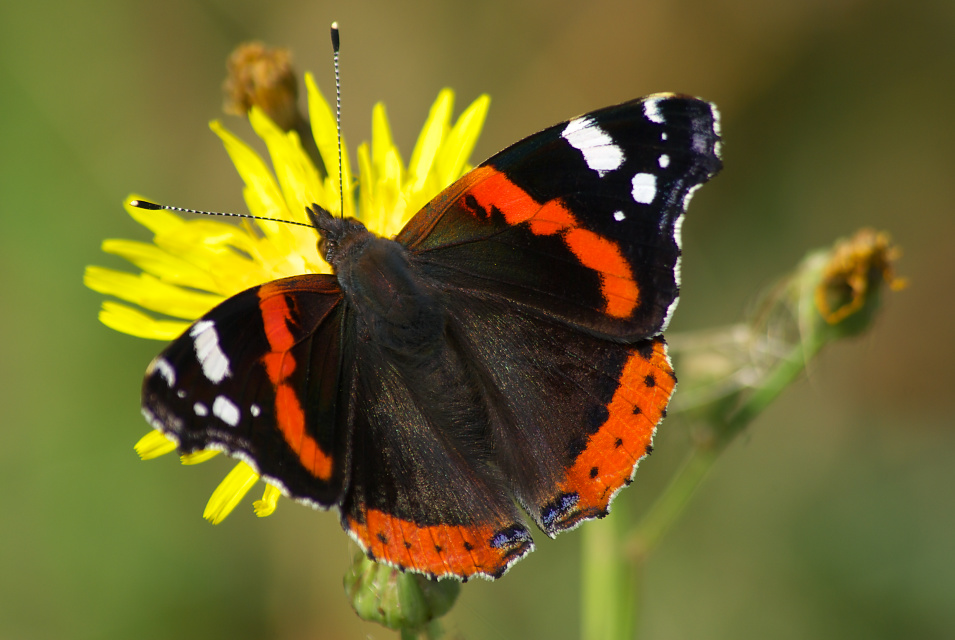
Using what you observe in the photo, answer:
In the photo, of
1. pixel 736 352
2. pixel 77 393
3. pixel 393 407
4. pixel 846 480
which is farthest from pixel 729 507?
pixel 77 393

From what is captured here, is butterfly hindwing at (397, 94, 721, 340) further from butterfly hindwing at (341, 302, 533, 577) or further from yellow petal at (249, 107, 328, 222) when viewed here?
yellow petal at (249, 107, 328, 222)

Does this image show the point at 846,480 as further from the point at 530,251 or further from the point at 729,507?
the point at 530,251

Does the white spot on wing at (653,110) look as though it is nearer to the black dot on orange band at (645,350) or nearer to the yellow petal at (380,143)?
the black dot on orange band at (645,350)

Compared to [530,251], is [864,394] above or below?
below

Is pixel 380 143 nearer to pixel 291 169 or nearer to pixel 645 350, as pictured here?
pixel 291 169

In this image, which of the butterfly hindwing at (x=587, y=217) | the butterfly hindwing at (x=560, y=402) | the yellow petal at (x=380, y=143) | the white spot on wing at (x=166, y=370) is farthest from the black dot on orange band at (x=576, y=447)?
the yellow petal at (x=380, y=143)

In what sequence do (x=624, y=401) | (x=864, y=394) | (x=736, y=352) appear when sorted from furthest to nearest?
1. (x=864, y=394)
2. (x=736, y=352)
3. (x=624, y=401)

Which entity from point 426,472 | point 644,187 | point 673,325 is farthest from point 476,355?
point 673,325

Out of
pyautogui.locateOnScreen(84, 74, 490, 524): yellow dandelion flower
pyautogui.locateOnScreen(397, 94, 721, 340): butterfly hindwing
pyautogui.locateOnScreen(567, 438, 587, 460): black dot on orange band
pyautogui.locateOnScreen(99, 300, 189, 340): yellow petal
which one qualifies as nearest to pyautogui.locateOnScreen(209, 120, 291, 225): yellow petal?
pyautogui.locateOnScreen(84, 74, 490, 524): yellow dandelion flower
